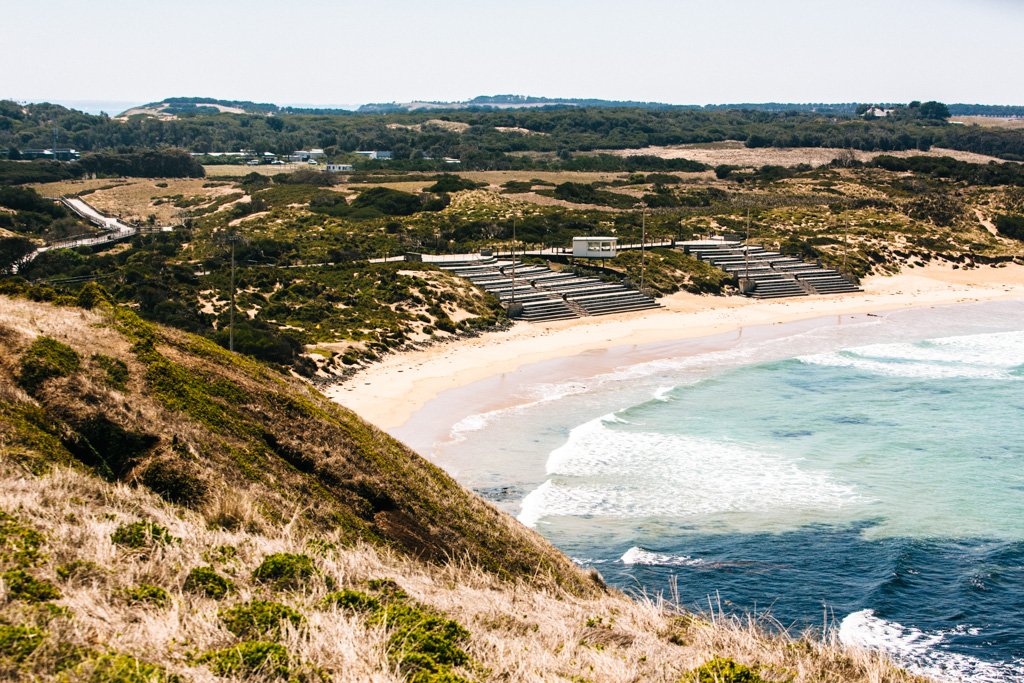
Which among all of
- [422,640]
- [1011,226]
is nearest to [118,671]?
[422,640]

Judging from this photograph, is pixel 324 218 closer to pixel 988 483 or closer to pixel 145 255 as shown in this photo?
pixel 145 255

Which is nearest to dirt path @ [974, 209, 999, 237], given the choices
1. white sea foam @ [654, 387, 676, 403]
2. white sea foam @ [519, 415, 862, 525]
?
white sea foam @ [654, 387, 676, 403]

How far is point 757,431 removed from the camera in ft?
107

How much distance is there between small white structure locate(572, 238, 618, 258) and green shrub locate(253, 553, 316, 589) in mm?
53060

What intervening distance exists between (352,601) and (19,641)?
11.8 feet

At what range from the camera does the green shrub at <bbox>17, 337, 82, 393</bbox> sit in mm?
13742

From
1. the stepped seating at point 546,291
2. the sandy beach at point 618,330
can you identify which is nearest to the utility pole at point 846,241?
the sandy beach at point 618,330

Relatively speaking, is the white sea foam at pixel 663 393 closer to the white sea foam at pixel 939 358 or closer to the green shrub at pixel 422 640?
the white sea foam at pixel 939 358

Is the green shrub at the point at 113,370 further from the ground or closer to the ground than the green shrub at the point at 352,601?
further from the ground

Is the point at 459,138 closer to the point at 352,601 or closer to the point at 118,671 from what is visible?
the point at 352,601

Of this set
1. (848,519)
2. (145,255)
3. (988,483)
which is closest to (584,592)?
(848,519)

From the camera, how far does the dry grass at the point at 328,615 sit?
368 inches

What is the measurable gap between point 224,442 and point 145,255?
4607 centimetres

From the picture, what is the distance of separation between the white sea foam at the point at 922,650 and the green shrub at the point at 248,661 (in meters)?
10.5
